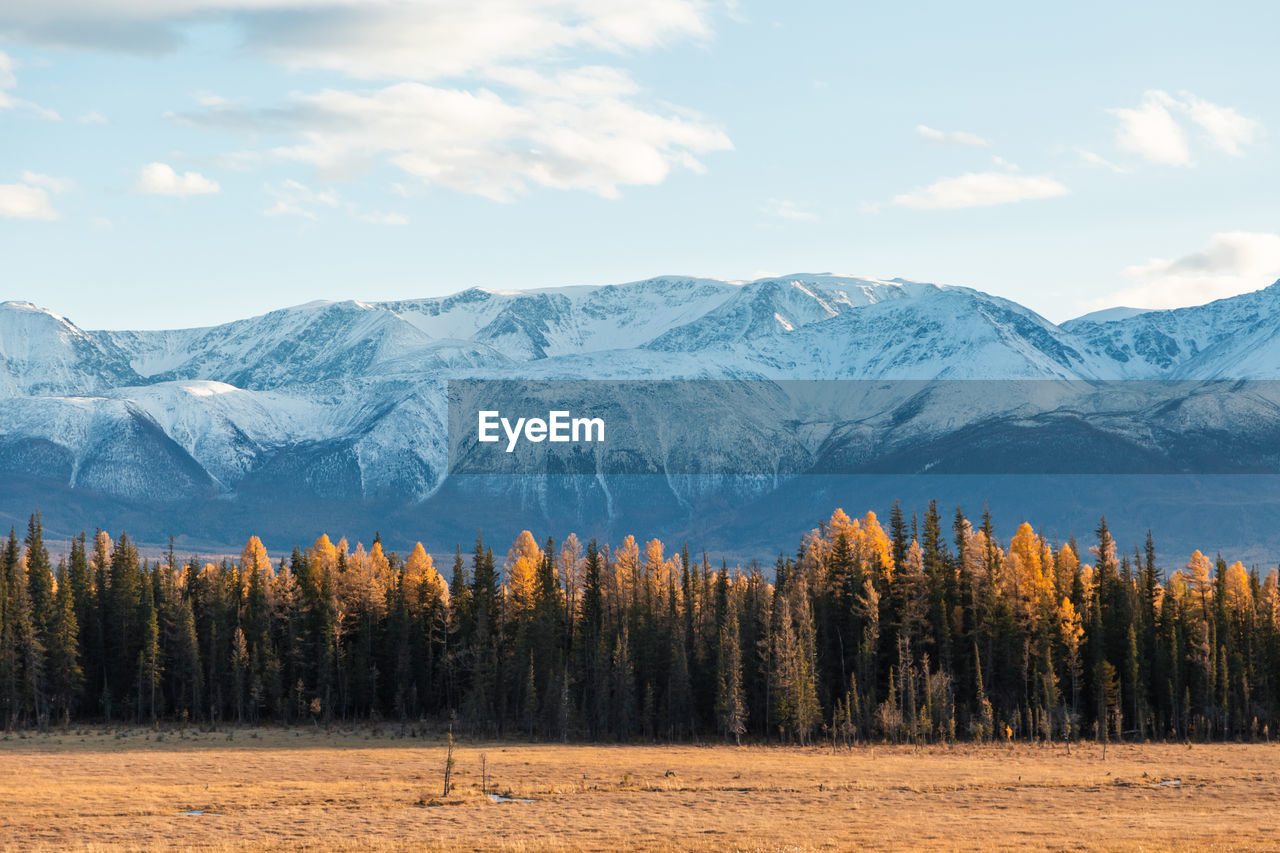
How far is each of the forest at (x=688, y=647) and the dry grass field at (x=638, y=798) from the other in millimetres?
12566

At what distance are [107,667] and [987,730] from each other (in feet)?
292

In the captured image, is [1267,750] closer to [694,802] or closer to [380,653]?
[694,802]

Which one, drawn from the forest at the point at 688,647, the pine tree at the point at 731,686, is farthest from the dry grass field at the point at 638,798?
the forest at the point at 688,647

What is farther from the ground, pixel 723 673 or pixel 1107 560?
pixel 1107 560

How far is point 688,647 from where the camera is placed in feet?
472

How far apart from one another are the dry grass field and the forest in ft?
41.2

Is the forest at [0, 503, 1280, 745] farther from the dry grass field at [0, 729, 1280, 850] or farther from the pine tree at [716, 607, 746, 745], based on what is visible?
the dry grass field at [0, 729, 1280, 850]

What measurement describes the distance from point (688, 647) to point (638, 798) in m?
58.0

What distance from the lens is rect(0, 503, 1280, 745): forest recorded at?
136m

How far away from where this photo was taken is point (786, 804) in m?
83.3

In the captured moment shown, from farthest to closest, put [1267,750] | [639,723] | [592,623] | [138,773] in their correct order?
[592,623]
[639,723]
[1267,750]
[138,773]

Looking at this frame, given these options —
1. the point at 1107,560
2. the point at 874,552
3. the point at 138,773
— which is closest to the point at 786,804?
the point at 138,773

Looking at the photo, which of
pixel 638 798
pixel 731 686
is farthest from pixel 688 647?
pixel 638 798

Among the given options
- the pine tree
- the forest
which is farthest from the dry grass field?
the forest
